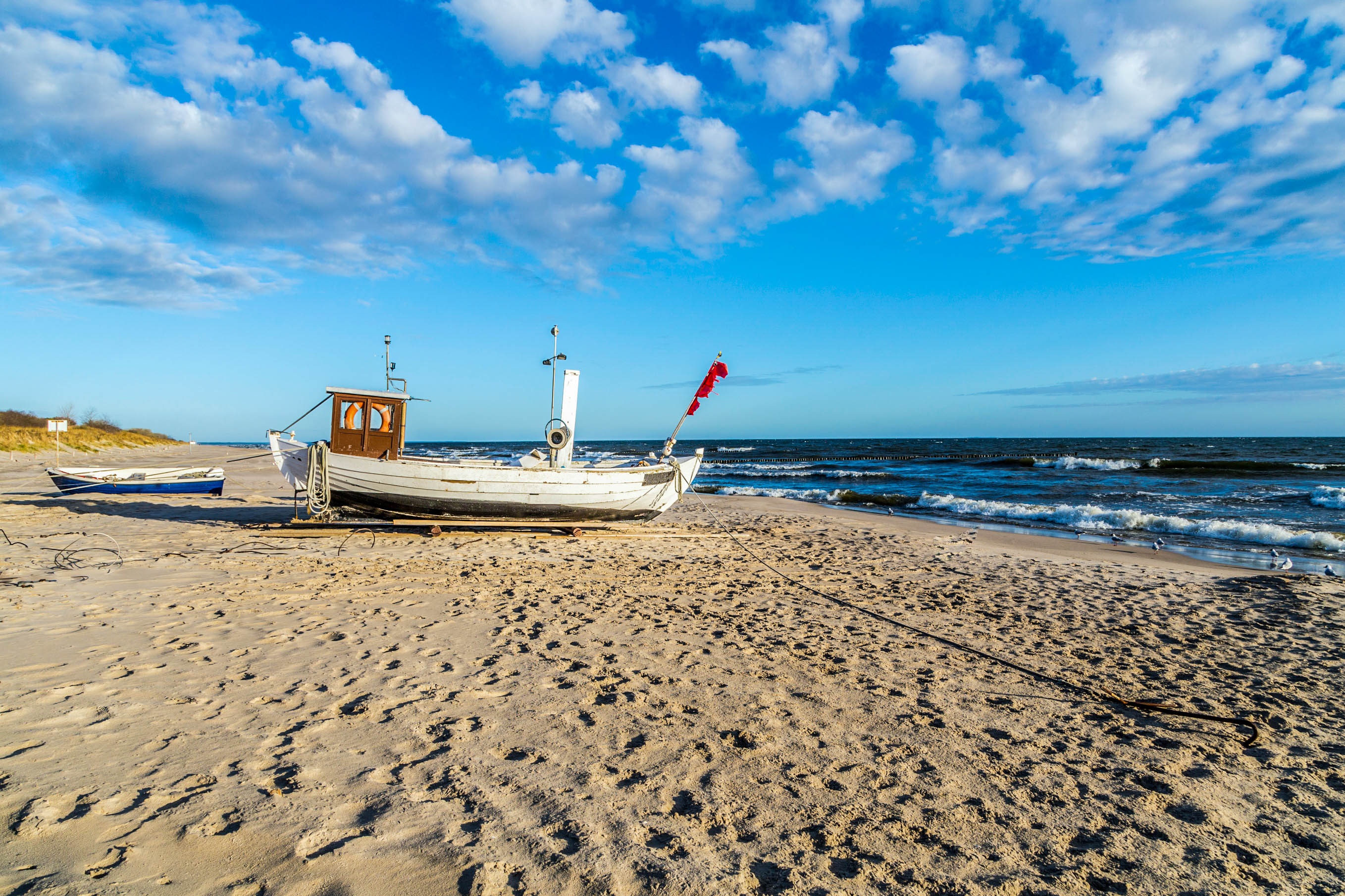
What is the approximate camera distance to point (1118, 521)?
15.4 meters

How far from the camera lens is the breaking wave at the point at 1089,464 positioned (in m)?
34.2

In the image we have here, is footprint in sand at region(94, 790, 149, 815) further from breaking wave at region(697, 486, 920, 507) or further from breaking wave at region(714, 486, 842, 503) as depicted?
breaking wave at region(714, 486, 842, 503)

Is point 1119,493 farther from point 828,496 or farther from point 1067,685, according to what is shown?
point 1067,685

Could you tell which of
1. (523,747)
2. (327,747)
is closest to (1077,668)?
(523,747)

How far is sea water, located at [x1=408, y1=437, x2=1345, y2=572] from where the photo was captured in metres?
13.4

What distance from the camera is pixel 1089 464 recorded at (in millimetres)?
36281

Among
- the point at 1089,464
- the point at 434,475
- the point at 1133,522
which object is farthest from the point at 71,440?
the point at 1089,464

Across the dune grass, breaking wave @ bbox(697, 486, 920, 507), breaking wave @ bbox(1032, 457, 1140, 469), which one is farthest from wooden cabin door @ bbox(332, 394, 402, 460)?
breaking wave @ bbox(1032, 457, 1140, 469)

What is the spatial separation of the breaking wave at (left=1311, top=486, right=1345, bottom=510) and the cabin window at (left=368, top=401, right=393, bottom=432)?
2462 centimetres

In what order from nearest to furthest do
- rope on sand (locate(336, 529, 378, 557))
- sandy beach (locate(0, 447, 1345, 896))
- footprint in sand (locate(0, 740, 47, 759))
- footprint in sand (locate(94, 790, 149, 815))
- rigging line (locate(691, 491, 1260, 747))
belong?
sandy beach (locate(0, 447, 1345, 896)), footprint in sand (locate(94, 790, 149, 815)), footprint in sand (locate(0, 740, 47, 759)), rigging line (locate(691, 491, 1260, 747)), rope on sand (locate(336, 529, 378, 557))

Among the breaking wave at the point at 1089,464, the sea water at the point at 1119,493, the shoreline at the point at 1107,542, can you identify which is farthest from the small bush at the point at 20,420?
the breaking wave at the point at 1089,464

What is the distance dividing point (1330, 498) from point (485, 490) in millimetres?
24449

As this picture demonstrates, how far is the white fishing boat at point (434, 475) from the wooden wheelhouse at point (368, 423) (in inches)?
0.5

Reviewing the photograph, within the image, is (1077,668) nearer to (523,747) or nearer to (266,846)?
(523,747)
